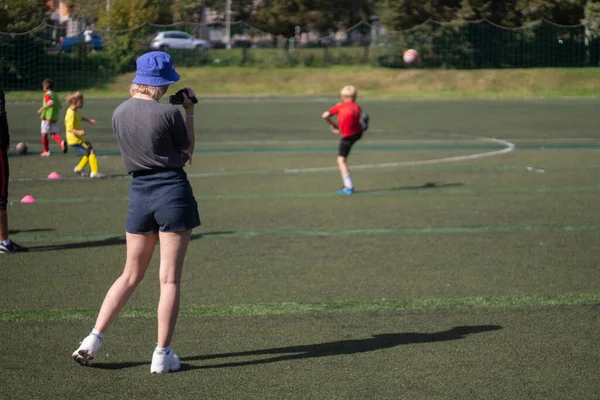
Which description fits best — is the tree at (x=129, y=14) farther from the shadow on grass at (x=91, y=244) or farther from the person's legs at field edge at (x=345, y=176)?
the shadow on grass at (x=91, y=244)

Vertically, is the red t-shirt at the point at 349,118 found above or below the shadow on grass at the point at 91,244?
Result: above

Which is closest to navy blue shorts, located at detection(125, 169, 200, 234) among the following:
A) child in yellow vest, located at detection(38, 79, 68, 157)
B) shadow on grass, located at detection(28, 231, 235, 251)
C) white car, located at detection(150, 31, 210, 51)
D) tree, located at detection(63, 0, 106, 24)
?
shadow on grass, located at detection(28, 231, 235, 251)

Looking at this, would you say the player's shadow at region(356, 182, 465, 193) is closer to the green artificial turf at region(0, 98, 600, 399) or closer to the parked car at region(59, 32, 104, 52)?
the green artificial turf at region(0, 98, 600, 399)

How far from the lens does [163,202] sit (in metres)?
5.82

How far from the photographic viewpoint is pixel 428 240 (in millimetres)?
10570

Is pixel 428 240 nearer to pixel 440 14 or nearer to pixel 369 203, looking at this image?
pixel 369 203

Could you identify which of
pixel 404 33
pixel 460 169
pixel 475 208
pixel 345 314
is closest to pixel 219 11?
pixel 404 33

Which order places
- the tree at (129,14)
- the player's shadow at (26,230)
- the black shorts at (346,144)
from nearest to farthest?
the player's shadow at (26,230), the black shorts at (346,144), the tree at (129,14)

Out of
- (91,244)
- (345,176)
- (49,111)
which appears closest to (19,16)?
(49,111)

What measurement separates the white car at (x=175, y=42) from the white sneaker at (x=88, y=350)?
38.5m

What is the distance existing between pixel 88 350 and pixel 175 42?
39.9 metres

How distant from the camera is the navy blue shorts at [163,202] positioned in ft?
19.1

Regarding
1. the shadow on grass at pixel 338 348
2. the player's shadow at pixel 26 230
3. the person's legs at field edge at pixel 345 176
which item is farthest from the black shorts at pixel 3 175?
the person's legs at field edge at pixel 345 176

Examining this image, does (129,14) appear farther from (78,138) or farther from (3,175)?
(3,175)
